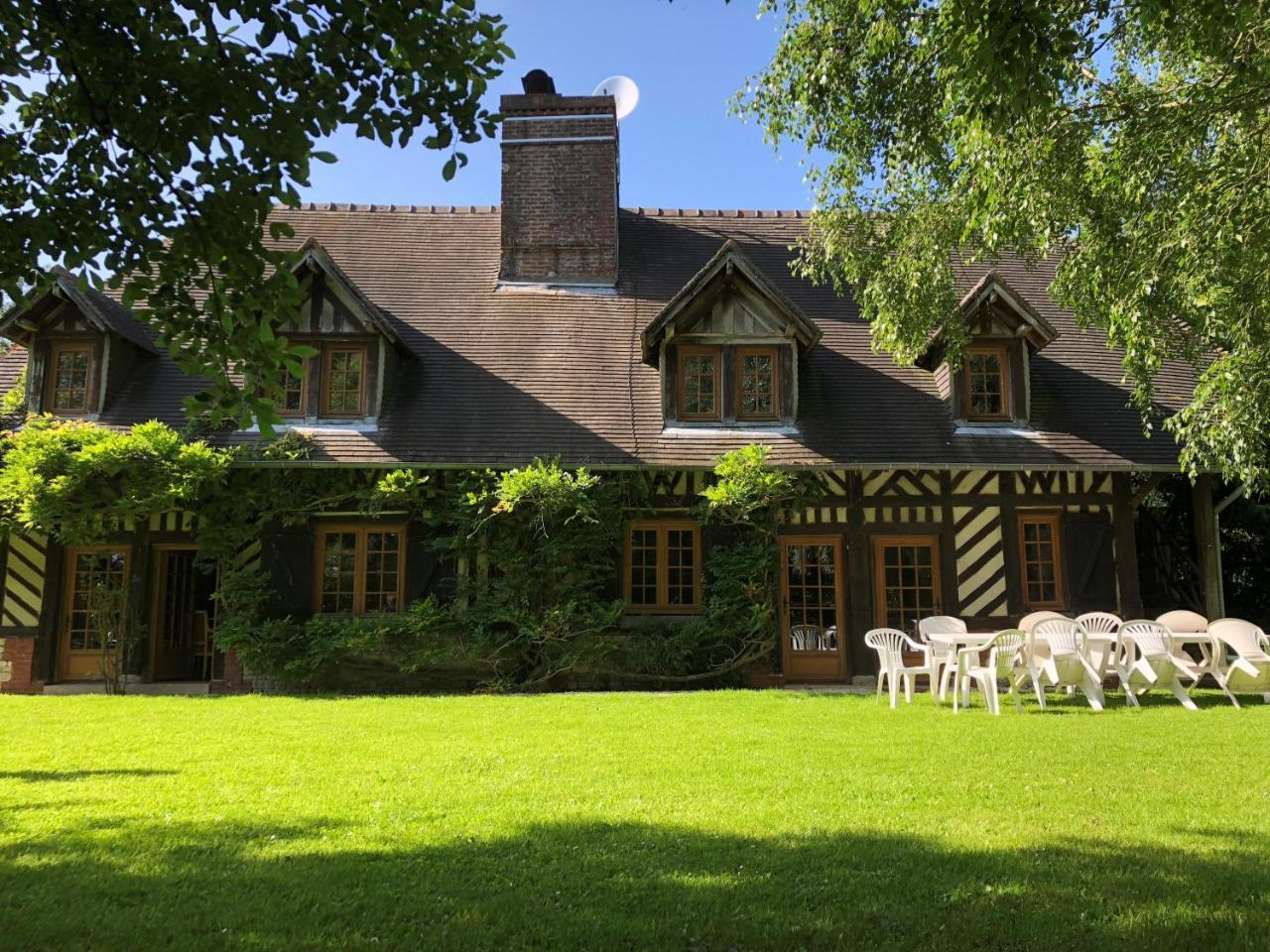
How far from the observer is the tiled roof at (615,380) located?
11906mm

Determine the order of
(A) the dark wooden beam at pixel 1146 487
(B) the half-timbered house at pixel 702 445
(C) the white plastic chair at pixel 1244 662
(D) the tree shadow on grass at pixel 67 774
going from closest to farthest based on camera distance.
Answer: (D) the tree shadow on grass at pixel 67 774 < (C) the white plastic chair at pixel 1244 662 < (B) the half-timbered house at pixel 702 445 < (A) the dark wooden beam at pixel 1146 487

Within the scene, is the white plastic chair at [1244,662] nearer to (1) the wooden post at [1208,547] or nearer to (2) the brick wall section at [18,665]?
(1) the wooden post at [1208,547]

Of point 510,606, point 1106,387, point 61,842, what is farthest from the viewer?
point 1106,387

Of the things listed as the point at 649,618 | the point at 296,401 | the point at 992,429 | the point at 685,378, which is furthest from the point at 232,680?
the point at 992,429

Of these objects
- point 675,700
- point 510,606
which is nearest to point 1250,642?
point 675,700

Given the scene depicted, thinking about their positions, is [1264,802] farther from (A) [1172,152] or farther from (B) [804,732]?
(A) [1172,152]

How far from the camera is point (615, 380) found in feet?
42.8

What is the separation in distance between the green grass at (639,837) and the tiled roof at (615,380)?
16.7ft

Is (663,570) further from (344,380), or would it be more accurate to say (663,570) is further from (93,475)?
(93,475)

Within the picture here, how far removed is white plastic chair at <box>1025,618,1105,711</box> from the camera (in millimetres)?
8664

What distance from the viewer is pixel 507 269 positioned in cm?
1474

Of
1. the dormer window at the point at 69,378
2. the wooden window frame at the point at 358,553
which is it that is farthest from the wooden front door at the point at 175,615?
the dormer window at the point at 69,378

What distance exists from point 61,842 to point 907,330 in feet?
23.5

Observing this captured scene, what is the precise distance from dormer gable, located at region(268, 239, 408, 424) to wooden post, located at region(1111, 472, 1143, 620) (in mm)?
9989
